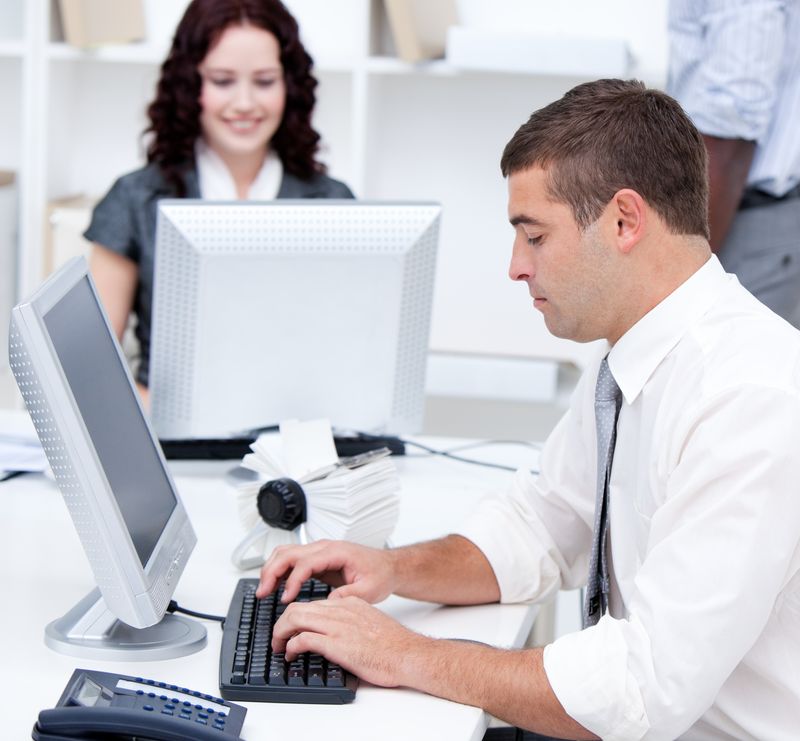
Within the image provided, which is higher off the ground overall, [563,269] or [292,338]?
[563,269]

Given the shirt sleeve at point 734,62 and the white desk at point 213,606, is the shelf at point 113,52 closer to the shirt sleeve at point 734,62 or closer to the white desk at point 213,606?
the shirt sleeve at point 734,62

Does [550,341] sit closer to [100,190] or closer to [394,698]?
[100,190]

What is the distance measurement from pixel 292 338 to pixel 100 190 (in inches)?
68.3

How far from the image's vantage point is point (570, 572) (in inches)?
62.1

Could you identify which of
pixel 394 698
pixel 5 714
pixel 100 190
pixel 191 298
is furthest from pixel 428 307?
pixel 100 190

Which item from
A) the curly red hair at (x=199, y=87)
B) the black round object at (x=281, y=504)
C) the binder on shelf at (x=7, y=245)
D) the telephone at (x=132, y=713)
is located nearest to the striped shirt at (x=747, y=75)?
the curly red hair at (x=199, y=87)

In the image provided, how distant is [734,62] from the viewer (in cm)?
238

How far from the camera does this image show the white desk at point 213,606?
1.12 meters

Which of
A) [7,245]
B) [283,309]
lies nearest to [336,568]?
[283,309]

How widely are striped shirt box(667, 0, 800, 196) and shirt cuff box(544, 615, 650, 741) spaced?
1.52 meters

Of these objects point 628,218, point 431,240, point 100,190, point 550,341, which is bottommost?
point 550,341

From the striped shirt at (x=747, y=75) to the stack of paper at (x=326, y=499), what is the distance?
1226mm

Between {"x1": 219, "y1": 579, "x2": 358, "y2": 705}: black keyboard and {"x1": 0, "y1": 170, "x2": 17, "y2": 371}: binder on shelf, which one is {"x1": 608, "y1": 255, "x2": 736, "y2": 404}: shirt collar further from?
{"x1": 0, "y1": 170, "x2": 17, "y2": 371}: binder on shelf

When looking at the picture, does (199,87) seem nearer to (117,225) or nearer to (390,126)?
(117,225)
